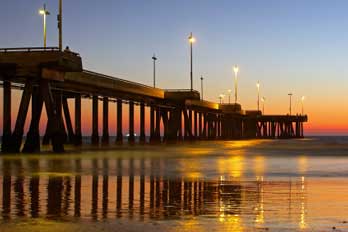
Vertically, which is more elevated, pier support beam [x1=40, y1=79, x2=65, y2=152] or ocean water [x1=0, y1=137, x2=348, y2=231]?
pier support beam [x1=40, y1=79, x2=65, y2=152]

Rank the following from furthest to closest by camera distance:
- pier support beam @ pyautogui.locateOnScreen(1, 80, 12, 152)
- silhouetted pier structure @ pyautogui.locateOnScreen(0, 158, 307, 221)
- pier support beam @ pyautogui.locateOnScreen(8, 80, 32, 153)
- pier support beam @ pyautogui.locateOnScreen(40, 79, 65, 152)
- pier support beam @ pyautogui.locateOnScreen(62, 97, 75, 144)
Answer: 1. pier support beam @ pyautogui.locateOnScreen(62, 97, 75, 144)
2. pier support beam @ pyautogui.locateOnScreen(40, 79, 65, 152)
3. pier support beam @ pyautogui.locateOnScreen(1, 80, 12, 152)
4. pier support beam @ pyautogui.locateOnScreen(8, 80, 32, 153)
5. silhouetted pier structure @ pyautogui.locateOnScreen(0, 158, 307, 221)

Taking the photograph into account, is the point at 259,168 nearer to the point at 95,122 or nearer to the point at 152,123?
the point at 95,122

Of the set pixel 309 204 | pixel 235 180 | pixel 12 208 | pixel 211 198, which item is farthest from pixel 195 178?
pixel 12 208

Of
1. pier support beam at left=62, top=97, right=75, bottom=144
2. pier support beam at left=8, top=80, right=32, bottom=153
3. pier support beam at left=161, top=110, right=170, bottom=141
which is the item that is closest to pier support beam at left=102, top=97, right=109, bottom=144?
pier support beam at left=62, top=97, right=75, bottom=144

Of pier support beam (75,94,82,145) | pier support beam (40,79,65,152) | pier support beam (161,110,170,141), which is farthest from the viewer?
pier support beam (161,110,170,141)

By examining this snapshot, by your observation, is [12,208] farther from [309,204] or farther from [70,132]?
[70,132]

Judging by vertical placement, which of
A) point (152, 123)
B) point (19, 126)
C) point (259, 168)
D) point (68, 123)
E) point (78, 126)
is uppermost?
point (152, 123)

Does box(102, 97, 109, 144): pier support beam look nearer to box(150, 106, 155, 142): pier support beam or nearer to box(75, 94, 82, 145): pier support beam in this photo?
box(75, 94, 82, 145): pier support beam

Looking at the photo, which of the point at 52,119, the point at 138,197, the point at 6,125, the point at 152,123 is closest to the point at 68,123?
the point at 52,119

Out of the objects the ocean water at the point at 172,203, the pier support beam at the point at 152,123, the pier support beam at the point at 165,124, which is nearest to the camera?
the ocean water at the point at 172,203

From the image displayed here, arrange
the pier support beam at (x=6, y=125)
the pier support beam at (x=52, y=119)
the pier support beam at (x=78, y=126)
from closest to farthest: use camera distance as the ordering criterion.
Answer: the pier support beam at (x=6, y=125)
the pier support beam at (x=52, y=119)
the pier support beam at (x=78, y=126)

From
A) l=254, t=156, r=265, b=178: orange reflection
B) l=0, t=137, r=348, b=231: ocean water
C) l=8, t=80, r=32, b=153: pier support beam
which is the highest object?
l=8, t=80, r=32, b=153: pier support beam

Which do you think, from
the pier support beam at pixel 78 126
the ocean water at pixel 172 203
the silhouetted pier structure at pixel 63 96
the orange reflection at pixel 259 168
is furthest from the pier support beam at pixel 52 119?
the ocean water at pixel 172 203

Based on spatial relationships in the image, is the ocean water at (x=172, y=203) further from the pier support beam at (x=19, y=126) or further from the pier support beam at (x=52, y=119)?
the pier support beam at (x=52, y=119)
